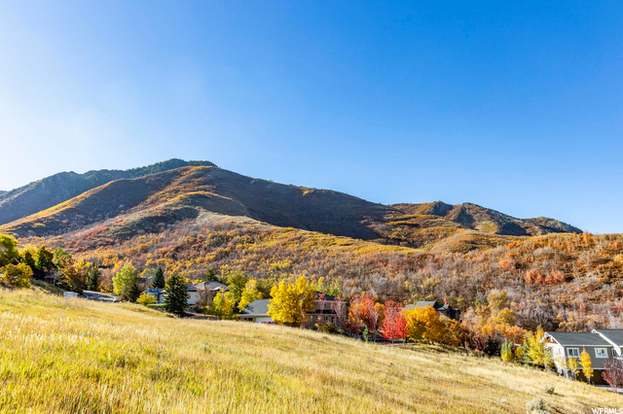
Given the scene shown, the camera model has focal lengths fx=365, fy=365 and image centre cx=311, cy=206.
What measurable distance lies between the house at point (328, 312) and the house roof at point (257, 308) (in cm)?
991

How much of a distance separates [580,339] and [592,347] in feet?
5.59

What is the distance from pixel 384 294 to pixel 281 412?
102 metres

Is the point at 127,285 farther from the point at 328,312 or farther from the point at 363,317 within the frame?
the point at 363,317

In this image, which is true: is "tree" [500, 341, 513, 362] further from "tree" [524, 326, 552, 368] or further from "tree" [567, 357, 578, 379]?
"tree" [567, 357, 578, 379]

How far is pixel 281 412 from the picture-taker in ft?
19.5

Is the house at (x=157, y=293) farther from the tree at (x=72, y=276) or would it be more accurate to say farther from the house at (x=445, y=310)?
the house at (x=445, y=310)

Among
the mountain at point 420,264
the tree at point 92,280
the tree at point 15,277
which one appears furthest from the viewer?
the tree at point 92,280

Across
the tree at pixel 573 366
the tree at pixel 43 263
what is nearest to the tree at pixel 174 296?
the tree at pixel 43 263

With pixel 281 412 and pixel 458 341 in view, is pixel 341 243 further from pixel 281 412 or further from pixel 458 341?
pixel 281 412

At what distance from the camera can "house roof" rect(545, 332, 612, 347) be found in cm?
5459

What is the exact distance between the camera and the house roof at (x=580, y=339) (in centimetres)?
5459

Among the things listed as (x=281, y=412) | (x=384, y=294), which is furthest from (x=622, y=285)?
(x=281, y=412)

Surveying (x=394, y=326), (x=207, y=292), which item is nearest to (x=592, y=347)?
(x=394, y=326)

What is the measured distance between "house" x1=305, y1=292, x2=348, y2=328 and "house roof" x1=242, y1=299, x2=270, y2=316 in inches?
390
